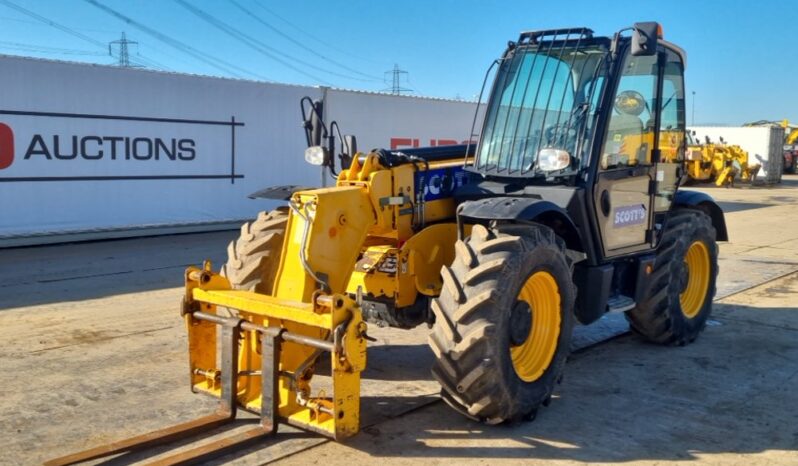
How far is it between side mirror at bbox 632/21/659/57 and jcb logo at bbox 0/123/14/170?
10.1m

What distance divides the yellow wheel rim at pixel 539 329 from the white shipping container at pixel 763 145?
1306 inches

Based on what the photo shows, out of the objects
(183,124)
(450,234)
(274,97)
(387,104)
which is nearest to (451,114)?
(387,104)

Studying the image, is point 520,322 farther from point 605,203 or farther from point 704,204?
point 704,204

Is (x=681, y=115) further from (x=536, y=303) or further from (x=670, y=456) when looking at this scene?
(x=670, y=456)

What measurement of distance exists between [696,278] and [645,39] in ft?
9.20

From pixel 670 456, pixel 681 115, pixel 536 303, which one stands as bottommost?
pixel 670 456

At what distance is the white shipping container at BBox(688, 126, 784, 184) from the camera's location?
115 ft

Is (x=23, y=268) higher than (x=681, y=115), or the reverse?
(x=681, y=115)

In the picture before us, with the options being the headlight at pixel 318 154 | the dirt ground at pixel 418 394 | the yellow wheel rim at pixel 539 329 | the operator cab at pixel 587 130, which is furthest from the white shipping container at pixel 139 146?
the yellow wheel rim at pixel 539 329

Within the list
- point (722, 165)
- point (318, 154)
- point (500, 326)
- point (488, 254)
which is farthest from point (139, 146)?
point (722, 165)

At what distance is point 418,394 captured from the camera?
214 inches

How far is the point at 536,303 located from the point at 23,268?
786 cm

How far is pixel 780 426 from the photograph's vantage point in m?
4.95

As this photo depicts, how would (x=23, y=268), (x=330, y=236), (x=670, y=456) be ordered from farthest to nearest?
(x=23, y=268) → (x=330, y=236) → (x=670, y=456)
